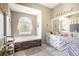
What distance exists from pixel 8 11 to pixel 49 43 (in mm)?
1360

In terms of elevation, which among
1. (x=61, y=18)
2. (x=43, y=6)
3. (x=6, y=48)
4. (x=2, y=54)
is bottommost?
(x=2, y=54)

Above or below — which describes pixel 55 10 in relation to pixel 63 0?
below

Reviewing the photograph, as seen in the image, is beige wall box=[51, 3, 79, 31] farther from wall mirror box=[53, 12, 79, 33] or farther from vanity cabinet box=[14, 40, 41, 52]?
vanity cabinet box=[14, 40, 41, 52]

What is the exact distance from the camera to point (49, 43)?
2.04m

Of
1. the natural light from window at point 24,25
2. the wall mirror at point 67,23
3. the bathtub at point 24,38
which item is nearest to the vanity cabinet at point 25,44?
the bathtub at point 24,38

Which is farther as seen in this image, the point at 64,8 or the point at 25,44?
the point at 25,44

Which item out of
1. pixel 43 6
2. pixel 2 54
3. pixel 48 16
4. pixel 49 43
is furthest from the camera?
pixel 49 43

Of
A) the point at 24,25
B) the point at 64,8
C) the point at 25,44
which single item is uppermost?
the point at 64,8

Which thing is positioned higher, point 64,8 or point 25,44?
point 64,8

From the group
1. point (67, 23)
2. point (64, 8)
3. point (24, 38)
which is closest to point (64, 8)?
point (64, 8)

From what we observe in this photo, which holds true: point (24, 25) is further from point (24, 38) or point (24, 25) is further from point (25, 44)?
point (25, 44)

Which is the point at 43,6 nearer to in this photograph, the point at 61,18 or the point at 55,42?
the point at 61,18

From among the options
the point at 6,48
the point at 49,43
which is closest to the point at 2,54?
the point at 6,48

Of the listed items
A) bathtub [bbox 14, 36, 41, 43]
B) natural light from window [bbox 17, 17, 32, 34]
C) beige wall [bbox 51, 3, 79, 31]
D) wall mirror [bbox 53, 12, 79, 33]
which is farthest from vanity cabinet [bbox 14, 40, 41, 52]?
beige wall [bbox 51, 3, 79, 31]
